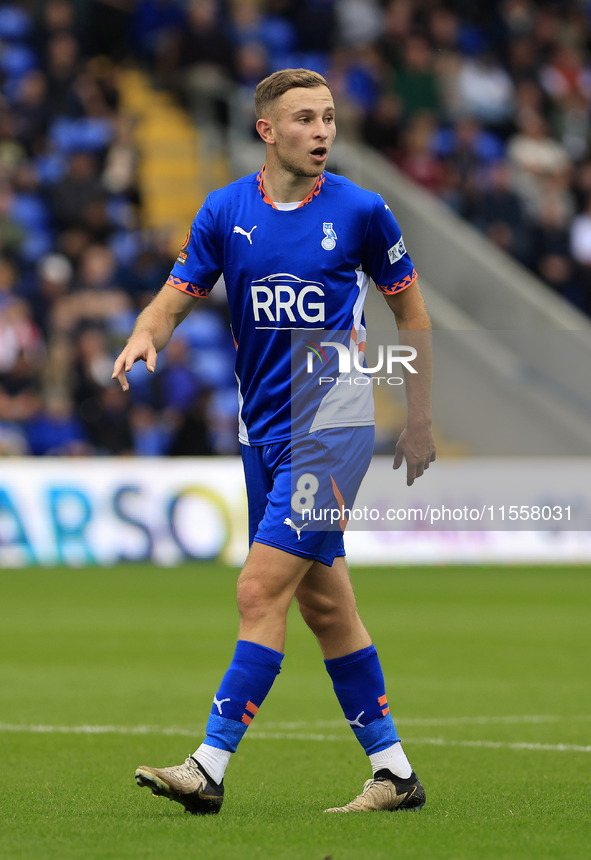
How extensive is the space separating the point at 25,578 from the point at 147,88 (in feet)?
29.4

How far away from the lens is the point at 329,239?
5.05m

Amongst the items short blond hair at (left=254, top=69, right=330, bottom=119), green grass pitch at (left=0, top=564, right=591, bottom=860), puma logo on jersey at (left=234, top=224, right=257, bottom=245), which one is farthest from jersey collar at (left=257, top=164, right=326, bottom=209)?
green grass pitch at (left=0, top=564, right=591, bottom=860)

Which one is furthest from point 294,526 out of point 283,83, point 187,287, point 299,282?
point 283,83

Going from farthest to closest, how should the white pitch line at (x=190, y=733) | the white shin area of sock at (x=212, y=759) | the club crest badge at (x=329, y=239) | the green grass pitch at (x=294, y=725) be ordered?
the white pitch line at (x=190, y=733), the club crest badge at (x=329, y=239), the white shin area of sock at (x=212, y=759), the green grass pitch at (x=294, y=725)

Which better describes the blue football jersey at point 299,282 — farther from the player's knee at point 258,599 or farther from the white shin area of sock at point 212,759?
the white shin area of sock at point 212,759

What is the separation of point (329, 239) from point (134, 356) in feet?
2.50

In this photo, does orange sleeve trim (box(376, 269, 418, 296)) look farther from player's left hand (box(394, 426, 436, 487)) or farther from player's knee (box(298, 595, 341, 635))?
player's knee (box(298, 595, 341, 635))

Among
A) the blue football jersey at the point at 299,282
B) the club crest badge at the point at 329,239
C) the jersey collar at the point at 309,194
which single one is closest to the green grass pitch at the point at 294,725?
the blue football jersey at the point at 299,282

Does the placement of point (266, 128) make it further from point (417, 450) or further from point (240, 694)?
point (240, 694)

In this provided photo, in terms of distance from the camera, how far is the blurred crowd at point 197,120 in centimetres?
1650

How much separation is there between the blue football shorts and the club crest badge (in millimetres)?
611

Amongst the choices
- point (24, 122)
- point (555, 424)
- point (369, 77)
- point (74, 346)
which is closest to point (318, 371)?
point (555, 424)

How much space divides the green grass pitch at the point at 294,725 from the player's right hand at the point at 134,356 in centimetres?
144

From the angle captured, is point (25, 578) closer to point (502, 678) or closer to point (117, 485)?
point (117, 485)
